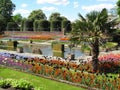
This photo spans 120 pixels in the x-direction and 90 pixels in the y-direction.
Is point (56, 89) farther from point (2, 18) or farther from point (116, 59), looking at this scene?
point (2, 18)

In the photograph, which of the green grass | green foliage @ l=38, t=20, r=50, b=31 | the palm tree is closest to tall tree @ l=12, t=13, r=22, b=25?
green foliage @ l=38, t=20, r=50, b=31

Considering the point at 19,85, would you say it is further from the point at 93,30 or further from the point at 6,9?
the point at 6,9

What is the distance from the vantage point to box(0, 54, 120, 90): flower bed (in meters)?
12.7

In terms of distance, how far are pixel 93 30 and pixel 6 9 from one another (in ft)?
259

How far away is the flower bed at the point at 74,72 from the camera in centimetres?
1273

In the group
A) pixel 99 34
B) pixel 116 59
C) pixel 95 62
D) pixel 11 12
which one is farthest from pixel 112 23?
pixel 11 12

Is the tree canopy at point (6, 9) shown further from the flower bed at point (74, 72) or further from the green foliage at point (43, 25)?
the flower bed at point (74, 72)

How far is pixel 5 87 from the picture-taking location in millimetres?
9578

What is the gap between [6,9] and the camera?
92.2m

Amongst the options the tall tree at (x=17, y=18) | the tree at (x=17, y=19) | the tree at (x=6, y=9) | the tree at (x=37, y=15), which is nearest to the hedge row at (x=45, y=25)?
the tree at (x=6, y=9)

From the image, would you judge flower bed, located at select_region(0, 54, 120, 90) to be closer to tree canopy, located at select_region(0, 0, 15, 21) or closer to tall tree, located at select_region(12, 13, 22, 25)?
tree canopy, located at select_region(0, 0, 15, 21)

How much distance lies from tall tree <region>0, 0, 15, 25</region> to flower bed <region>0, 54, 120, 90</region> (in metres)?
72.4

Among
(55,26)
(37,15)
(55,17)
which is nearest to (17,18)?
(37,15)

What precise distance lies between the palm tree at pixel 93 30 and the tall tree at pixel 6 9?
74945 millimetres
